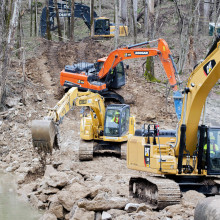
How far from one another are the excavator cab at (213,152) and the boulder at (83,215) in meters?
2.92

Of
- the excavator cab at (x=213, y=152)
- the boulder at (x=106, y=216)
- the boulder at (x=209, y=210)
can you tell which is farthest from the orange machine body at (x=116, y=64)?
the boulder at (x=209, y=210)

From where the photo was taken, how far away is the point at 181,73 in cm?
2514

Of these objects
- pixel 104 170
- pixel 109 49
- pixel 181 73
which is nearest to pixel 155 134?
pixel 104 170

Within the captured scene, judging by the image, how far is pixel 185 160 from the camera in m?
9.68

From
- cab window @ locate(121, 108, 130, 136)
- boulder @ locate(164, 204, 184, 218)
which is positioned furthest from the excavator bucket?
cab window @ locate(121, 108, 130, 136)

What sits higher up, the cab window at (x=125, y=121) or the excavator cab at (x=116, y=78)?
the excavator cab at (x=116, y=78)

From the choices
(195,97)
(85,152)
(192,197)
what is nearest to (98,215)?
(192,197)

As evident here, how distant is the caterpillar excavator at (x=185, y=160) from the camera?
878 centimetres

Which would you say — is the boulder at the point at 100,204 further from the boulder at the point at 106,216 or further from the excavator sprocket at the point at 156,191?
the excavator sprocket at the point at 156,191

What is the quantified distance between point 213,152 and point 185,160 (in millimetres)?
775

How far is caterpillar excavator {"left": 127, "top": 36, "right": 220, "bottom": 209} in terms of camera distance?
8.78m

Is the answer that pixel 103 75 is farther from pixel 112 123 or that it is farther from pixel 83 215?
pixel 83 215

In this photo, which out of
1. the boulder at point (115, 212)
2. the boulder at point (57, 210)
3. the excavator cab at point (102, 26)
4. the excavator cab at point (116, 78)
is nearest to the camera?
the boulder at point (115, 212)

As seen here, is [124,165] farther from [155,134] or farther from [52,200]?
[52,200]
